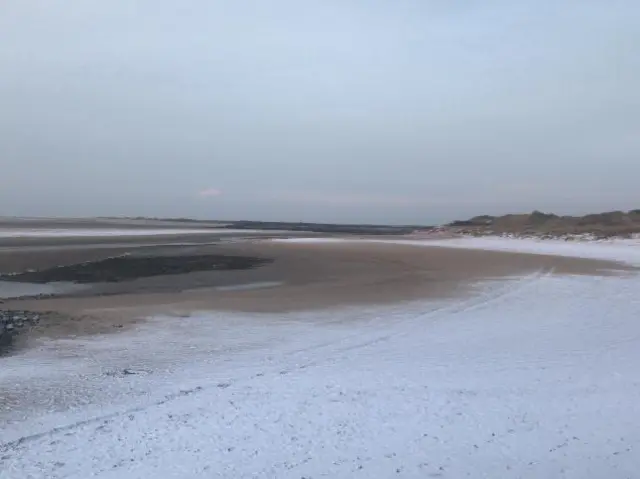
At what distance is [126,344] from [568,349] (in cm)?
910

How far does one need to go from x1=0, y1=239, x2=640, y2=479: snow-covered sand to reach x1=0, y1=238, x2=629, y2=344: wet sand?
2.90 m

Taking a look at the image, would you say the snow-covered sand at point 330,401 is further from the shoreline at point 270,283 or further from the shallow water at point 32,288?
the shallow water at point 32,288

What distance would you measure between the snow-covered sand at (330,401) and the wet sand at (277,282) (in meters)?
2.90

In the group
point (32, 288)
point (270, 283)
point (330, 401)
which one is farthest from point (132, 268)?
point (330, 401)

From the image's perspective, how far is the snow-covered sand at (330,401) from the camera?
22.3 feet

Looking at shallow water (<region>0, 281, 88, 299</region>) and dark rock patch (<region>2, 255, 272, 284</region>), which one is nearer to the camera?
shallow water (<region>0, 281, 88, 299</region>)

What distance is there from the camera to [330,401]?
8836mm

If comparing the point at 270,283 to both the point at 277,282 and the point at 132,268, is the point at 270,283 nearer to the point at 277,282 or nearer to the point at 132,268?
the point at 277,282

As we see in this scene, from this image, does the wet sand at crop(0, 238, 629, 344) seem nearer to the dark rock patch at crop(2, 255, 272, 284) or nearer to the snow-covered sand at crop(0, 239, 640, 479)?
the dark rock patch at crop(2, 255, 272, 284)

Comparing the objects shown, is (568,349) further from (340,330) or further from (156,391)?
(156,391)

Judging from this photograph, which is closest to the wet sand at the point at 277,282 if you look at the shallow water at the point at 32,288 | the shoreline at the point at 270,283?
the shoreline at the point at 270,283

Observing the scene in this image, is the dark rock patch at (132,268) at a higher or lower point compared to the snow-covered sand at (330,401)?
higher

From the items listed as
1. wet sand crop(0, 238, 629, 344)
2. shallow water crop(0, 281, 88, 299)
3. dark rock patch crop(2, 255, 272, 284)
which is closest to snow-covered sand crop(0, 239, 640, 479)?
wet sand crop(0, 238, 629, 344)

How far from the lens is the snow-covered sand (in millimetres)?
6793
